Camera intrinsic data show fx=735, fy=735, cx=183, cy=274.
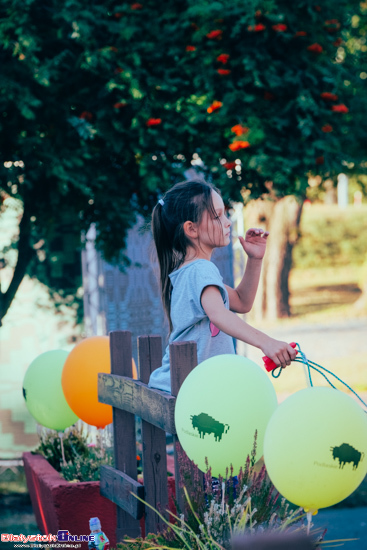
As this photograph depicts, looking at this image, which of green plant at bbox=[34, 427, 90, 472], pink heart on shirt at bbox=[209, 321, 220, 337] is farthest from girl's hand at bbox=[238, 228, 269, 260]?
green plant at bbox=[34, 427, 90, 472]

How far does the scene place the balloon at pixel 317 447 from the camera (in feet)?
7.53

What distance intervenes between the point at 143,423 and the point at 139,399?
4.5 inches

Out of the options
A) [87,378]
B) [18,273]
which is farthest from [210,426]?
[18,273]

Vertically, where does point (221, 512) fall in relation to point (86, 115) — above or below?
below

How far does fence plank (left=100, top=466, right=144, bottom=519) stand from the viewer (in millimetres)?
3367

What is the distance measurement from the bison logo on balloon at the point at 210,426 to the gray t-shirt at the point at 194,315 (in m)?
0.54

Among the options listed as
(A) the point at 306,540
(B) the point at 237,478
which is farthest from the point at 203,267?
(A) the point at 306,540

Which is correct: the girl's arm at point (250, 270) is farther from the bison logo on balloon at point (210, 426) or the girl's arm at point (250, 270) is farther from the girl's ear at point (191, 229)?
the bison logo on balloon at point (210, 426)

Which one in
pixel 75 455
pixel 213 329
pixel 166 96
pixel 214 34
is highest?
pixel 214 34

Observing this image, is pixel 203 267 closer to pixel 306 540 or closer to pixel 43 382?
pixel 306 540

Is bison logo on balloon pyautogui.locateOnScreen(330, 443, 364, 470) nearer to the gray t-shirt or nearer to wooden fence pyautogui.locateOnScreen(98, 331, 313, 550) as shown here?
wooden fence pyautogui.locateOnScreen(98, 331, 313, 550)

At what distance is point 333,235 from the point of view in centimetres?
2450

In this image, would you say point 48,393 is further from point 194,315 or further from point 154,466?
point 194,315

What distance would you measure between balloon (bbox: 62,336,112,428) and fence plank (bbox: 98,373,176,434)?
0.43 ft
